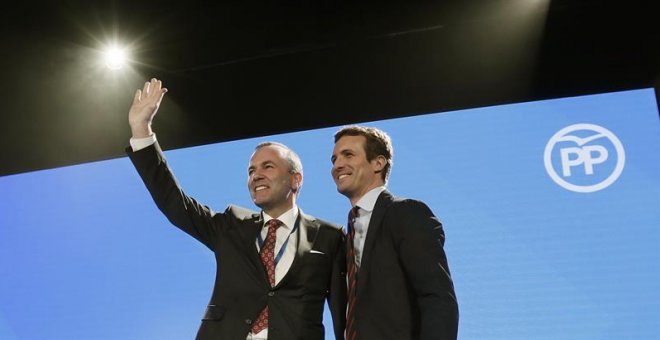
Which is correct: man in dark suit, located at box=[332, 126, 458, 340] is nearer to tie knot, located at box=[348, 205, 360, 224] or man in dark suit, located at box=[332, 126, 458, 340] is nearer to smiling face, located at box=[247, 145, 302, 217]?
tie knot, located at box=[348, 205, 360, 224]

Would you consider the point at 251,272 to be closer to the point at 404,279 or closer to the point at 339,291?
the point at 339,291

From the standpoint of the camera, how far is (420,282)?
6.28 ft

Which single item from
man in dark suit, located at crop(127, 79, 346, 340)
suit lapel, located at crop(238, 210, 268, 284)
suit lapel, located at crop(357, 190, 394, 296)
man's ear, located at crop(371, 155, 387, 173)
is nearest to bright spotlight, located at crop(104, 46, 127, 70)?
man in dark suit, located at crop(127, 79, 346, 340)

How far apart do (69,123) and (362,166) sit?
120 inches

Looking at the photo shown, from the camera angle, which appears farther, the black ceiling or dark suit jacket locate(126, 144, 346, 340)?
the black ceiling

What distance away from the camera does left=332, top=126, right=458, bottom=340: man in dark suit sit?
187 centimetres

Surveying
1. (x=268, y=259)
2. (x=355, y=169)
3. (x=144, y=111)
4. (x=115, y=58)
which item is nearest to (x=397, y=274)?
(x=355, y=169)

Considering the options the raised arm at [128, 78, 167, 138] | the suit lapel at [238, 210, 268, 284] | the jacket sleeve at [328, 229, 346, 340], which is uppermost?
the raised arm at [128, 78, 167, 138]

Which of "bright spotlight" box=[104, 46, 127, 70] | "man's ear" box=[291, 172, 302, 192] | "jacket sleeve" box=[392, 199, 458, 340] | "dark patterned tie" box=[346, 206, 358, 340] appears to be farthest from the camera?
"bright spotlight" box=[104, 46, 127, 70]

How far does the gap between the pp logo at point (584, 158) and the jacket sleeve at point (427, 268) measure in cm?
133

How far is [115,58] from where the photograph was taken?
4.49 meters

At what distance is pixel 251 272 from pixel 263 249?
0.37 ft

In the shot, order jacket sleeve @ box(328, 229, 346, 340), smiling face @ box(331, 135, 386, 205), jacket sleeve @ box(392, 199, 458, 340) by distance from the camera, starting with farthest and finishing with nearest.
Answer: smiling face @ box(331, 135, 386, 205), jacket sleeve @ box(328, 229, 346, 340), jacket sleeve @ box(392, 199, 458, 340)

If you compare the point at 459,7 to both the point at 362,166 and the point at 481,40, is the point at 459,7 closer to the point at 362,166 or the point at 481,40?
the point at 481,40
